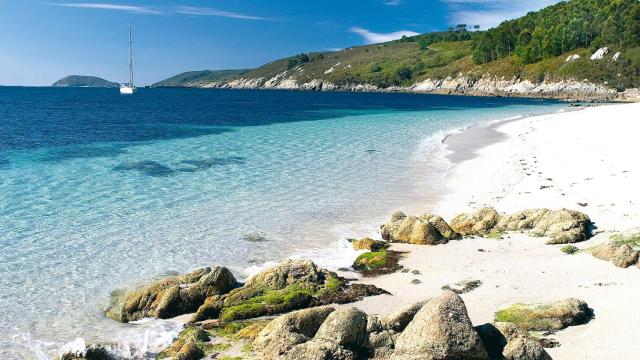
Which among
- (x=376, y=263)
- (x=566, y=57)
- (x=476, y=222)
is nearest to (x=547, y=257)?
(x=476, y=222)

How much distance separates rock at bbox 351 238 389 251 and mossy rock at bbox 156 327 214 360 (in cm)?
775

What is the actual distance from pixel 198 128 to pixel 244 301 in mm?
54643

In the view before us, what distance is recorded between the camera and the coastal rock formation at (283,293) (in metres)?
12.9

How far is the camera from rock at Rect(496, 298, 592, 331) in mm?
10414

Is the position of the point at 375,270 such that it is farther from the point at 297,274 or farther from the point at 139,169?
the point at 139,169

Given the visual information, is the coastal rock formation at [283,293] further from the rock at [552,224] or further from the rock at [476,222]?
the rock at [552,224]

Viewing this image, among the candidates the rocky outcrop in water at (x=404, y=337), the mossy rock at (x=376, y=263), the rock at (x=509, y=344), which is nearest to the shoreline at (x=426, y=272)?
the mossy rock at (x=376, y=263)

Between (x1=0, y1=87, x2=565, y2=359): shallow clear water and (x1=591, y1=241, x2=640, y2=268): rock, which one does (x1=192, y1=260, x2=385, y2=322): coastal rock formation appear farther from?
(x1=591, y1=241, x2=640, y2=268): rock

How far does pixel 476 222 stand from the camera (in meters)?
19.3

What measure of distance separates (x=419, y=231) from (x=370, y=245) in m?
1.99

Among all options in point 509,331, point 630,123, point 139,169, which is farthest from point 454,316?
point 630,123

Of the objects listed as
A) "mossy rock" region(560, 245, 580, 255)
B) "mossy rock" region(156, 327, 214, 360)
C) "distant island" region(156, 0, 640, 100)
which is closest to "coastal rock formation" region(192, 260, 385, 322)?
"mossy rock" region(156, 327, 214, 360)

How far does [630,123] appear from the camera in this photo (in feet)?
153

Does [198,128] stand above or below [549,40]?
below
